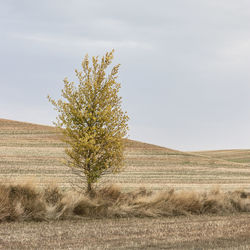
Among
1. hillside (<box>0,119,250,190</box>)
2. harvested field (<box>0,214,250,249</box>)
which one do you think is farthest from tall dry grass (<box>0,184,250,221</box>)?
hillside (<box>0,119,250,190</box>)

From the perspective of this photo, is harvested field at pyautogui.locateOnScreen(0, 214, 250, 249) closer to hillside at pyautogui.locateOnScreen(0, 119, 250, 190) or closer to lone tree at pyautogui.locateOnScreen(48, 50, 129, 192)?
lone tree at pyautogui.locateOnScreen(48, 50, 129, 192)

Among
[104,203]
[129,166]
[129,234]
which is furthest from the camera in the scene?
[129,166]

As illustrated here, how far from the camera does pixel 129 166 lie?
4628cm

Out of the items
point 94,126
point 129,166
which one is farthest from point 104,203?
point 129,166

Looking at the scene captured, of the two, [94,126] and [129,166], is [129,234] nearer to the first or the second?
[94,126]

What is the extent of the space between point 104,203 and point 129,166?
96.1ft

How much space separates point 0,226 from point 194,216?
7143 mm

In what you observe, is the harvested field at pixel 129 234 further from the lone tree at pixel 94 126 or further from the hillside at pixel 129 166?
the hillside at pixel 129 166

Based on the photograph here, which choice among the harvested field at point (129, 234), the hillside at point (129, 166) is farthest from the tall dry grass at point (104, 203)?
the hillside at point (129, 166)

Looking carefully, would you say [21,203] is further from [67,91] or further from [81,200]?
[67,91]

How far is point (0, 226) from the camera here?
1396cm

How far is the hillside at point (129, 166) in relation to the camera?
34.0m

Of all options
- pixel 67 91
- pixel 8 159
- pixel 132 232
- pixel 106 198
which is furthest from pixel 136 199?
pixel 8 159

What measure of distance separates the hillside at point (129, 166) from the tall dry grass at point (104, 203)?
1003 centimetres
